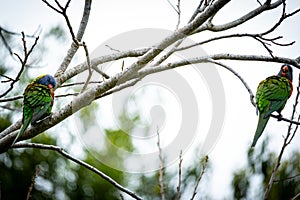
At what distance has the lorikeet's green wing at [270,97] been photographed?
2.92 metres

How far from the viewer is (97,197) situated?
23.0 ft

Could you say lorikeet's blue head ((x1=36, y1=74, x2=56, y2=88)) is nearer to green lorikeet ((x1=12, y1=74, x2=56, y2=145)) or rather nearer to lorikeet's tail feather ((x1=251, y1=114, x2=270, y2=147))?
green lorikeet ((x1=12, y1=74, x2=56, y2=145))

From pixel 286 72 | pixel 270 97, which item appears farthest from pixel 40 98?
pixel 286 72

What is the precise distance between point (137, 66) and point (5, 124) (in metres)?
5.47

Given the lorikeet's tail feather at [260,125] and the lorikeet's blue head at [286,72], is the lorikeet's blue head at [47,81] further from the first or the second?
the lorikeet's blue head at [286,72]

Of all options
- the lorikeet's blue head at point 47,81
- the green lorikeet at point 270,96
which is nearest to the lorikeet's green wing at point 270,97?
the green lorikeet at point 270,96

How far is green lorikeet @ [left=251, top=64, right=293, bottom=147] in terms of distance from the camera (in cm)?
292

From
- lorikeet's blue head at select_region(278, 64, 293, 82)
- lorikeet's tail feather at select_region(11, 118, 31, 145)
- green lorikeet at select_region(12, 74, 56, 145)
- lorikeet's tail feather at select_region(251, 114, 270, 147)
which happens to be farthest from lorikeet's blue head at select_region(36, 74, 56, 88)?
lorikeet's blue head at select_region(278, 64, 293, 82)

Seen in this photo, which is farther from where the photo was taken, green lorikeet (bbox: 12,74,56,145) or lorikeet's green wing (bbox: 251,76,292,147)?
lorikeet's green wing (bbox: 251,76,292,147)

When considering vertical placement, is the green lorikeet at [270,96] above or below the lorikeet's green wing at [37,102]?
above

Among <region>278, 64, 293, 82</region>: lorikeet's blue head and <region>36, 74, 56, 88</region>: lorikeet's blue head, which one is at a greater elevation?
<region>278, 64, 293, 82</region>: lorikeet's blue head

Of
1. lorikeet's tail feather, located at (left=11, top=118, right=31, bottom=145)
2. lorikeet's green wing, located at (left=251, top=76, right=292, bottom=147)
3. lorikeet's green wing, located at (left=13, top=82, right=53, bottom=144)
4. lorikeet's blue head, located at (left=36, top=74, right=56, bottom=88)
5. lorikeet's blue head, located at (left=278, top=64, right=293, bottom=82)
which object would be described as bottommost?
lorikeet's tail feather, located at (left=11, top=118, right=31, bottom=145)

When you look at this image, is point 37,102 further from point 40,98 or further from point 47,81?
point 47,81

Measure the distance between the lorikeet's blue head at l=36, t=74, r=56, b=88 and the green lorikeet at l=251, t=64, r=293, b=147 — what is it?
1535 mm
